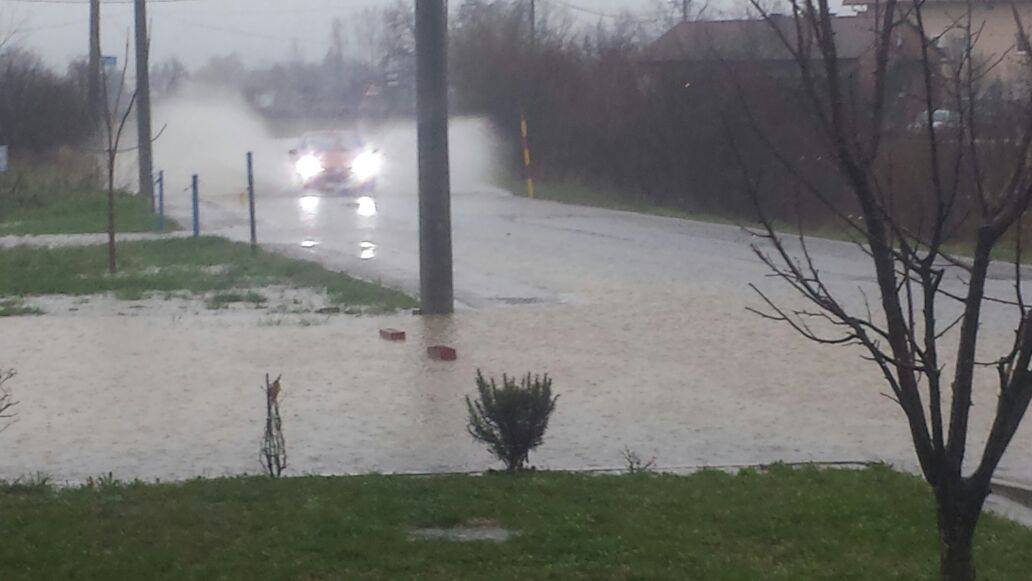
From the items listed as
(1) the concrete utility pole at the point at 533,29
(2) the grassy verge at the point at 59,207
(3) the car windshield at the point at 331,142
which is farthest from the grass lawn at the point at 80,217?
(1) the concrete utility pole at the point at 533,29

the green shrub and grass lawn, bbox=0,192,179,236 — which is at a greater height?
grass lawn, bbox=0,192,179,236

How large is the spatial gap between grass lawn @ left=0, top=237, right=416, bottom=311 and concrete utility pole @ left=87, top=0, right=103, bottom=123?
10801 mm

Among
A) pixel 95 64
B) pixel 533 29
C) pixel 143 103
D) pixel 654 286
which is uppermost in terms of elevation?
pixel 533 29

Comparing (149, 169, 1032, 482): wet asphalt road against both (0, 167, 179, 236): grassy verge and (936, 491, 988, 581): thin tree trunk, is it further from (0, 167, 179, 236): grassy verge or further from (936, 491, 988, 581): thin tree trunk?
(936, 491, 988, 581): thin tree trunk

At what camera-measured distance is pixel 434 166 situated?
48.4 feet

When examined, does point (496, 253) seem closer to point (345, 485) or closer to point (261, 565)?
point (345, 485)

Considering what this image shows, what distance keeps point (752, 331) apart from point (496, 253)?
7.95 m

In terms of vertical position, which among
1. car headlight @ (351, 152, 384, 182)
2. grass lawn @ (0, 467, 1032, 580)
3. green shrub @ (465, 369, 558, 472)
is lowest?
grass lawn @ (0, 467, 1032, 580)

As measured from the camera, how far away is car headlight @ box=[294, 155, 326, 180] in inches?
1435

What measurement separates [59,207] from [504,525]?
25.5m

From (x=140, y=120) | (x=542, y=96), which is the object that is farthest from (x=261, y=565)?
(x=542, y=96)

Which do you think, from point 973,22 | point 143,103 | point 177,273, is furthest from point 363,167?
point 973,22

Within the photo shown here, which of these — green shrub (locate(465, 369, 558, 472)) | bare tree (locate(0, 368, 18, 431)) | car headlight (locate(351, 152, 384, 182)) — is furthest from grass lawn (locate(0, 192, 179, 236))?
green shrub (locate(465, 369, 558, 472))

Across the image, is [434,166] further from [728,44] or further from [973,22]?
[728,44]
